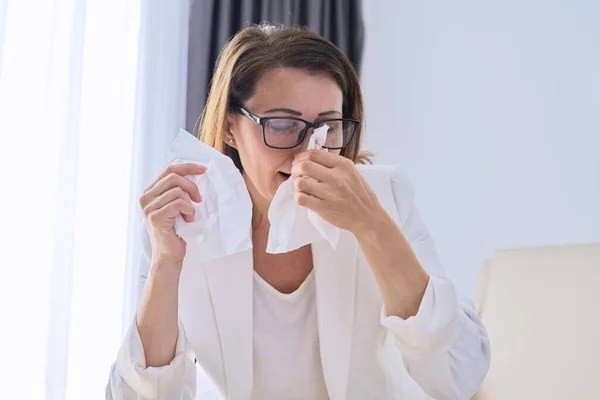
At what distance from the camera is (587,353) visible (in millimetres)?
1237

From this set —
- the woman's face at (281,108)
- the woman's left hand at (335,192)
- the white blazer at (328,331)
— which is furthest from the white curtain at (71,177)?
the woman's left hand at (335,192)

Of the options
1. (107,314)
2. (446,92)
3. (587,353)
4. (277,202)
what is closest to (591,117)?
(446,92)

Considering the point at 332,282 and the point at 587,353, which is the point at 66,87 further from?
the point at 587,353

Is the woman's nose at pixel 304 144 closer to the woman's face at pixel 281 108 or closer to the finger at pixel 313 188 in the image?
the woman's face at pixel 281 108

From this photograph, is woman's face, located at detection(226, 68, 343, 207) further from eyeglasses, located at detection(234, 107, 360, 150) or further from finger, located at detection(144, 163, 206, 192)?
finger, located at detection(144, 163, 206, 192)

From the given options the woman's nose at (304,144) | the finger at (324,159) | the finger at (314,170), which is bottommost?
the finger at (314,170)

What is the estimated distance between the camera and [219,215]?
1.10m

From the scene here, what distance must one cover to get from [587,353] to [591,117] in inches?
30.3

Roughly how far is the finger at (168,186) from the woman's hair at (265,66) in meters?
0.24

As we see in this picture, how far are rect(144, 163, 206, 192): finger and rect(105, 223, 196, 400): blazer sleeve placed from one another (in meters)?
0.27

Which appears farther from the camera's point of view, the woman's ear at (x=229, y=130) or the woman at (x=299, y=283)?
the woman's ear at (x=229, y=130)

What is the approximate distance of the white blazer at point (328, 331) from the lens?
1108 millimetres

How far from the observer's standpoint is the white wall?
179 centimetres

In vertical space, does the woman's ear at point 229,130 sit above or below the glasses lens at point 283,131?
above
